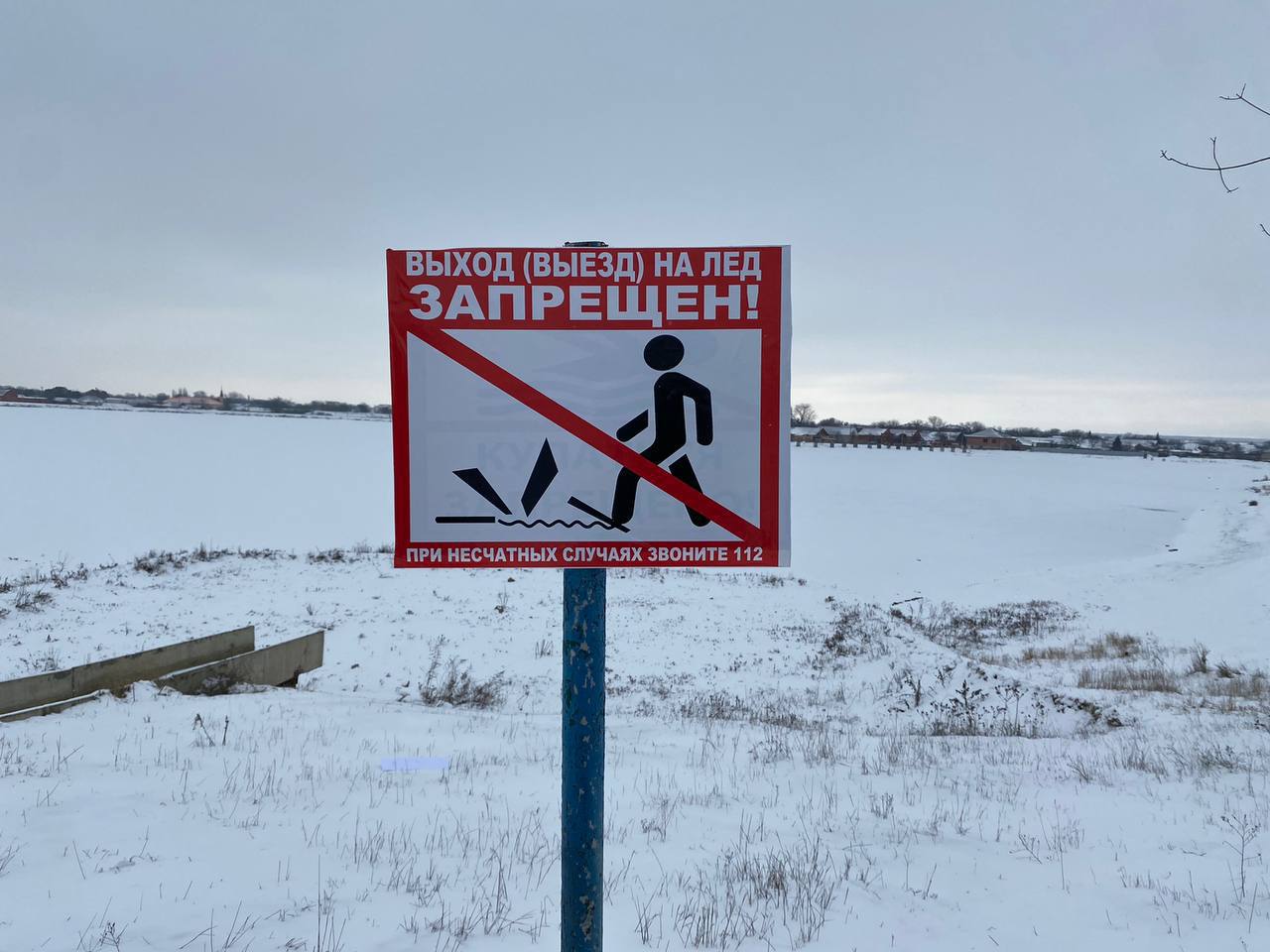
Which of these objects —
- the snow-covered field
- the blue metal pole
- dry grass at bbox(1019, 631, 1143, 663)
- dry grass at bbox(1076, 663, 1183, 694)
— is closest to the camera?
the blue metal pole

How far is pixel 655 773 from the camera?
6270 millimetres

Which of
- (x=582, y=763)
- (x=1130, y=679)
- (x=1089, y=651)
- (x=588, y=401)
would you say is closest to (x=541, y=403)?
(x=588, y=401)

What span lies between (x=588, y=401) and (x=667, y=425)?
248 mm

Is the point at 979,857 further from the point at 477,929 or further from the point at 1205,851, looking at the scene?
the point at 477,929

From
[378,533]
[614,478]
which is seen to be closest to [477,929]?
[614,478]

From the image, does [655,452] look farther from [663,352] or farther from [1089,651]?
[1089,651]

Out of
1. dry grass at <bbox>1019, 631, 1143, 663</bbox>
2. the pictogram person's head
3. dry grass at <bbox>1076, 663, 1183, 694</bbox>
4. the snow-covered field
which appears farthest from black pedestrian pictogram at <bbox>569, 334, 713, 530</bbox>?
dry grass at <bbox>1019, 631, 1143, 663</bbox>

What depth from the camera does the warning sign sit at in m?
2.34

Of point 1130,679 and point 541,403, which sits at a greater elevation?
point 541,403

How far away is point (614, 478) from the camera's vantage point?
2.35 metres

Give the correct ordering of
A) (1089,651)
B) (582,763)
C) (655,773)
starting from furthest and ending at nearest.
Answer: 1. (1089,651)
2. (655,773)
3. (582,763)

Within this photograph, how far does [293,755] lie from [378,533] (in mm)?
23665

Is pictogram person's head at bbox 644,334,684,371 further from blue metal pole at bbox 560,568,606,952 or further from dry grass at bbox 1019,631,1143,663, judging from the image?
dry grass at bbox 1019,631,1143,663

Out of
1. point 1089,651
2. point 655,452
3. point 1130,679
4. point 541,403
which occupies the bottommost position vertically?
point 1089,651
